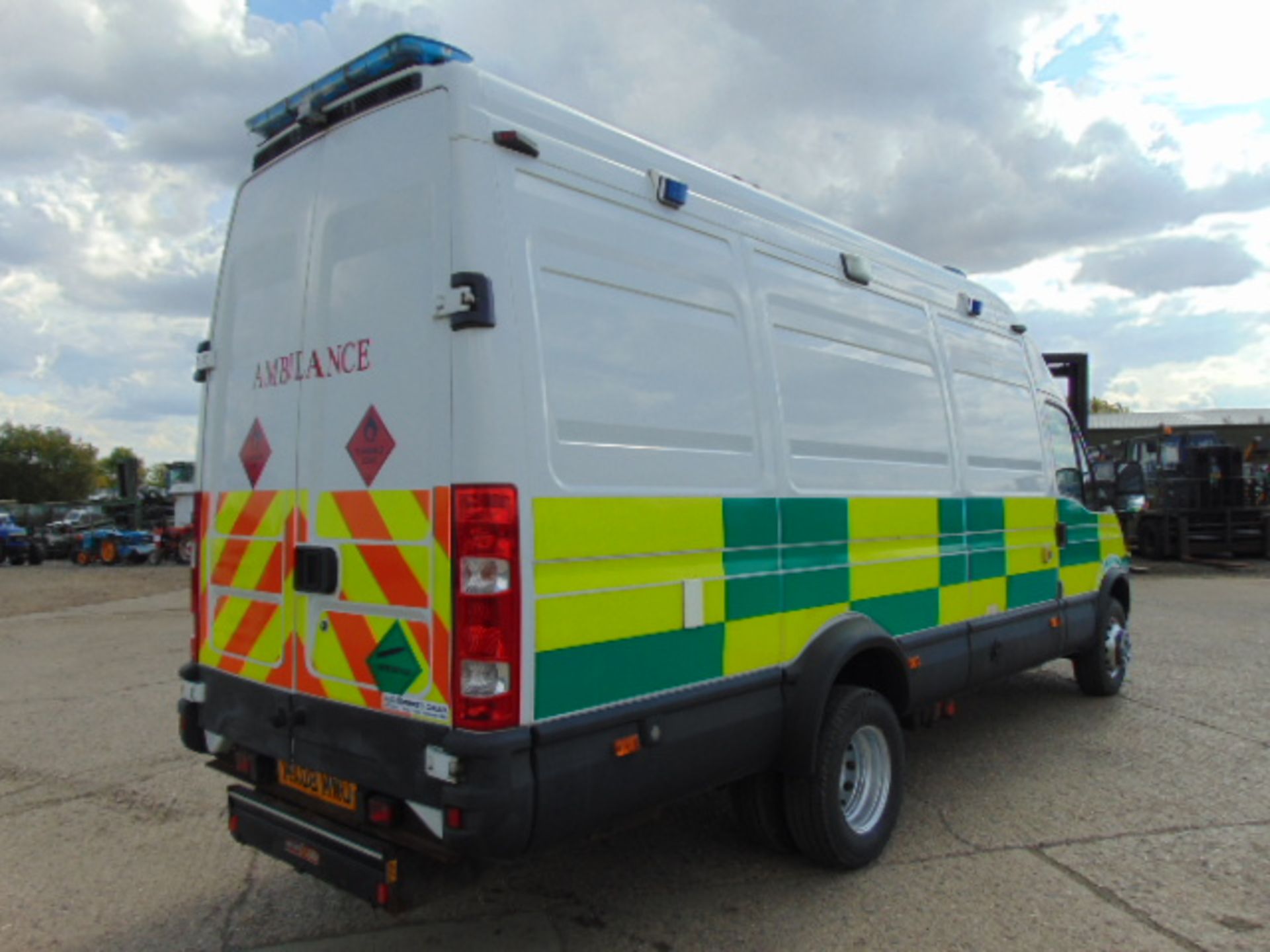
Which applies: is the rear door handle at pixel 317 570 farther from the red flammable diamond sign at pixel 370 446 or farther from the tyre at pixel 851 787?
the tyre at pixel 851 787

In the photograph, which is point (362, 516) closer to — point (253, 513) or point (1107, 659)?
point (253, 513)

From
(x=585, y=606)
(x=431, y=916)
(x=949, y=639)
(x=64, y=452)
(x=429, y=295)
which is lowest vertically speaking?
(x=431, y=916)

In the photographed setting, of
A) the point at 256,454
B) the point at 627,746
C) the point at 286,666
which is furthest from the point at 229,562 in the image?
the point at 627,746

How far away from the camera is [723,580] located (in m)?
3.23

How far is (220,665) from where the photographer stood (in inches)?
137

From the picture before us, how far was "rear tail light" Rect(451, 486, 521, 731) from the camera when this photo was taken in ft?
8.34

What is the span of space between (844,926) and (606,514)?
1822 millimetres

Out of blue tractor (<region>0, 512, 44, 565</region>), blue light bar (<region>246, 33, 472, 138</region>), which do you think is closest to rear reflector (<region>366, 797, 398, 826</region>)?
blue light bar (<region>246, 33, 472, 138</region>)

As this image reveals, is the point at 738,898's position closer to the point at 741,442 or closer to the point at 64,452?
the point at 741,442

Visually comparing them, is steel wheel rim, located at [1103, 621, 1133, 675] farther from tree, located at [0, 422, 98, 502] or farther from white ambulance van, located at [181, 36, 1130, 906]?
tree, located at [0, 422, 98, 502]

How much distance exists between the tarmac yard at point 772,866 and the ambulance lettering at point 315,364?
1592 mm

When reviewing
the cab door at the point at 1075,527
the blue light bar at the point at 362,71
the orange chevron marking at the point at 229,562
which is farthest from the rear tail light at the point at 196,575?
A: the cab door at the point at 1075,527

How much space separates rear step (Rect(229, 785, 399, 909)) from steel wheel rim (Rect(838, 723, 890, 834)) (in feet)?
6.56

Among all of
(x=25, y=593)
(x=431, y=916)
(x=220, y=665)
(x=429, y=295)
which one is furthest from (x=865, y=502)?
(x=25, y=593)
